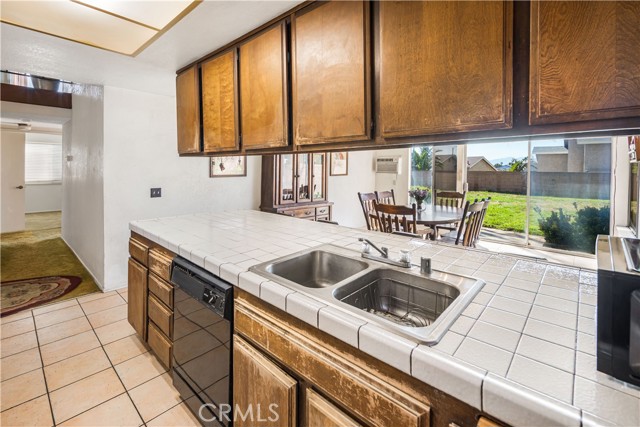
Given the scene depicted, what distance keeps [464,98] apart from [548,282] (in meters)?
0.75

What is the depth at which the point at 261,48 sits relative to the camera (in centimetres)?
178

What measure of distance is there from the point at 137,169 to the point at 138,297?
1.75 metres

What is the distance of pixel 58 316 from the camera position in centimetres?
269

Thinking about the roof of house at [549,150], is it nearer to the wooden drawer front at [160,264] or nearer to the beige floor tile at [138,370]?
the wooden drawer front at [160,264]

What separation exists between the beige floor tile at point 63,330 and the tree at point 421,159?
5828mm

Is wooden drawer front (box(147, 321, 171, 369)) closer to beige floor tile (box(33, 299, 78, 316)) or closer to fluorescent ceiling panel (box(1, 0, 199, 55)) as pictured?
beige floor tile (box(33, 299, 78, 316))

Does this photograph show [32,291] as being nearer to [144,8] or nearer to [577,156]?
[144,8]

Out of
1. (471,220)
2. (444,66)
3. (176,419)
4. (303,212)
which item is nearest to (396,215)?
(471,220)

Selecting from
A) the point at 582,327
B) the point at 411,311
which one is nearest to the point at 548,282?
the point at 582,327

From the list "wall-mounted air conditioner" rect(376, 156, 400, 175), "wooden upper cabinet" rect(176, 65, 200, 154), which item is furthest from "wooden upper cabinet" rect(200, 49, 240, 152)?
"wall-mounted air conditioner" rect(376, 156, 400, 175)

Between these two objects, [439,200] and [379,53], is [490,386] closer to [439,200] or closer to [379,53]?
[379,53]

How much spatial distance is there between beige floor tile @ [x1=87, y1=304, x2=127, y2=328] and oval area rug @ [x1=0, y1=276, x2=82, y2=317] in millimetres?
728

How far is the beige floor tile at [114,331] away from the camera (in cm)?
238

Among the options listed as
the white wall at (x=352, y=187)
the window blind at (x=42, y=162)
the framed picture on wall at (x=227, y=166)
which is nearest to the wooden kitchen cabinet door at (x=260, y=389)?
the framed picture on wall at (x=227, y=166)
